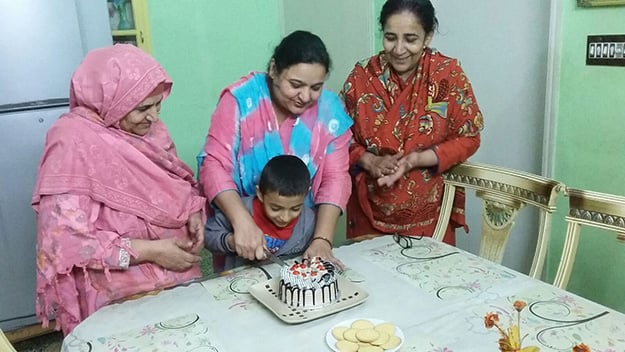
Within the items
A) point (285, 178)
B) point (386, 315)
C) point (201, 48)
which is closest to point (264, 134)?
point (285, 178)

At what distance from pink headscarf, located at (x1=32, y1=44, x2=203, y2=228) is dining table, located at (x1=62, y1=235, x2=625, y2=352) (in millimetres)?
293

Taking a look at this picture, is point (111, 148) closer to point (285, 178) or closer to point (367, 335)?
point (285, 178)

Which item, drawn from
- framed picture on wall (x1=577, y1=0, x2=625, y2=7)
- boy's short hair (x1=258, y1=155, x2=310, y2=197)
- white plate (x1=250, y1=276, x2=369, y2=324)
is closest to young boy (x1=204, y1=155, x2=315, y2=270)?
boy's short hair (x1=258, y1=155, x2=310, y2=197)

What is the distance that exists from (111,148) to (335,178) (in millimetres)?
650

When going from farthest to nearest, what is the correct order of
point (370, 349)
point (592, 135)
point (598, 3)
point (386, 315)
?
point (592, 135), point (598, 3), point (386, 315), point (370, 349)

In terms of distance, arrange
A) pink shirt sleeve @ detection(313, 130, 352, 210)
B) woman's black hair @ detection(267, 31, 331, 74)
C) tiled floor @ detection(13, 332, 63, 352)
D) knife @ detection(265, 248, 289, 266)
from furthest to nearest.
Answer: tiled floor @ detection(13, 332, 63, 352)
pink shirt sleeve @ detection(313, 130, 352, 210)
woman's black hair @ detection(267, 31, 331, 74)
knife @ detection(265, 248, 289, 266)

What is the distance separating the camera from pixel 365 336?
3.43ft

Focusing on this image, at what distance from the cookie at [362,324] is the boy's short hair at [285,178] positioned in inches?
18.6

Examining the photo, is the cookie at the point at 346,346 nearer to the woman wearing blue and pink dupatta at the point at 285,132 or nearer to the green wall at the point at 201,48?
the woman wearing blue and pink dupatta at the point at 285,132

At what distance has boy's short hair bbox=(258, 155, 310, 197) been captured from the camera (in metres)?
1.48

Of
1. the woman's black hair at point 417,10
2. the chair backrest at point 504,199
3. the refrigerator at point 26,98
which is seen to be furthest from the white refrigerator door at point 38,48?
the chair backrest at point 504,199

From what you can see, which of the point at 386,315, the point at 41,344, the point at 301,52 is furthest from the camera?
the point at 41,344

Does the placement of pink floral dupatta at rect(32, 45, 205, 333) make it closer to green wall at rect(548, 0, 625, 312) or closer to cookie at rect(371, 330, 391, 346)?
cookie at rect(371, 330, 391, 346)

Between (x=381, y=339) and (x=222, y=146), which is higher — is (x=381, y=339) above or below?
below
